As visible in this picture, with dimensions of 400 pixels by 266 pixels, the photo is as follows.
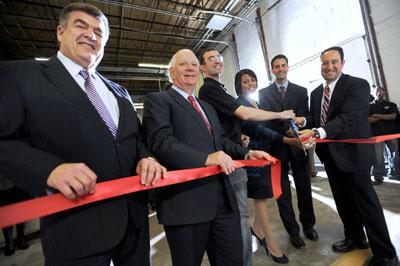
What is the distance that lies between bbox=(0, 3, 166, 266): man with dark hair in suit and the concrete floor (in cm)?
174

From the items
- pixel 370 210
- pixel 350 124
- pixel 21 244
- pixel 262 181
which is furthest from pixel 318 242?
pixel 21 244

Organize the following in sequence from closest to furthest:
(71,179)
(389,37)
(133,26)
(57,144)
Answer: (71,179)
(57,144)
(389,37)
(133,26)

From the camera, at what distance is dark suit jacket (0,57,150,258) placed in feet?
2.84

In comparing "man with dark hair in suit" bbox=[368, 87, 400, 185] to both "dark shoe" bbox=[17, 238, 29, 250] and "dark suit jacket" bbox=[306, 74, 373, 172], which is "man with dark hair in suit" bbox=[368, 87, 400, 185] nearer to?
"dark suit jacket" bbox=[306, 74, 373, 172]

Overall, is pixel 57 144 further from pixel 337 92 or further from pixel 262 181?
pixel 337 92

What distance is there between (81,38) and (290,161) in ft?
7.74

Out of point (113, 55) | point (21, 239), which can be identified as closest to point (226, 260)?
point (21, 239)

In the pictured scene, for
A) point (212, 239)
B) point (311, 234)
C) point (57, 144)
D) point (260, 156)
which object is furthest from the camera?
point (311, 234)

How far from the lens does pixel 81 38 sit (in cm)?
118

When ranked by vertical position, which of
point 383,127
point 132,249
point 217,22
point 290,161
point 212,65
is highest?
point 217,22

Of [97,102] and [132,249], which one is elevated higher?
[97,102]

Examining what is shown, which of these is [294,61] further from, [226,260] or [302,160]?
[226,260]

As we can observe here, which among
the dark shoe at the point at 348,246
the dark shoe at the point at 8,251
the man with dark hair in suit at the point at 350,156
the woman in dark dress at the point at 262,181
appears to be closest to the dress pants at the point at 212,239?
the woman in dark dress at the point at 262,181

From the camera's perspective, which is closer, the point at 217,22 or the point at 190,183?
the point at 190,183
